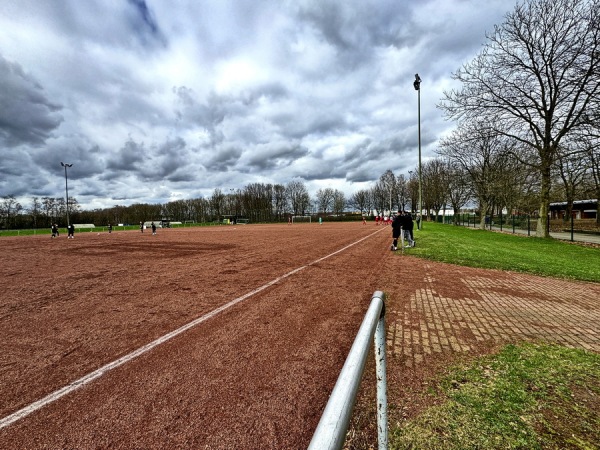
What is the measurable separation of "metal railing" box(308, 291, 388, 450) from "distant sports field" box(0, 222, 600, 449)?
115 cm

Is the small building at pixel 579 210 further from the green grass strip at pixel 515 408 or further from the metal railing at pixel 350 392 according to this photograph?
the metal railing at pixel 350 392

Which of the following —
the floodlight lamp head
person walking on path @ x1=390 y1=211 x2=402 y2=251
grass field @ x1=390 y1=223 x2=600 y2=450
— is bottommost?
grass field @ x1=390 y1=223 x2=600 y2=450

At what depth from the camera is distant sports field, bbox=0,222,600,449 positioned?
9.28 feet

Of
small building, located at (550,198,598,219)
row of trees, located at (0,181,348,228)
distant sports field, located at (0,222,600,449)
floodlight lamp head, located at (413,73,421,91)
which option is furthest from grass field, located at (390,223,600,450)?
row of trees, located at (0,181,348,228)

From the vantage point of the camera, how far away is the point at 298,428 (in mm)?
2736

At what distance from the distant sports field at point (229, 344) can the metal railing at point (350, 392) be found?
115 cm

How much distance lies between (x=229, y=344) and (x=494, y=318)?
4.89m

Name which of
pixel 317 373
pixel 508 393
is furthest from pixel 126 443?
pixel 508 393

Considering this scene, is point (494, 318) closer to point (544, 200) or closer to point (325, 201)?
point (544, 200)

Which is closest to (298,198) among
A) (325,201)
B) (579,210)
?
(325,201)

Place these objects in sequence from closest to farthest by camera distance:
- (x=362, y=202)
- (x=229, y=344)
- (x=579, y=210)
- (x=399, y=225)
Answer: (x=229, y=344) → (x=399, y=225) → (x=579, y=210) → (x=362, y=202)

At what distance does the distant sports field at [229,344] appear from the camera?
2828mm

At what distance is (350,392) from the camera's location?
0.99 metres

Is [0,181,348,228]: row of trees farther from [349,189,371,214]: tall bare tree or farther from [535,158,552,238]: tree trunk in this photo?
[535,158,552,238]: tree trunk
